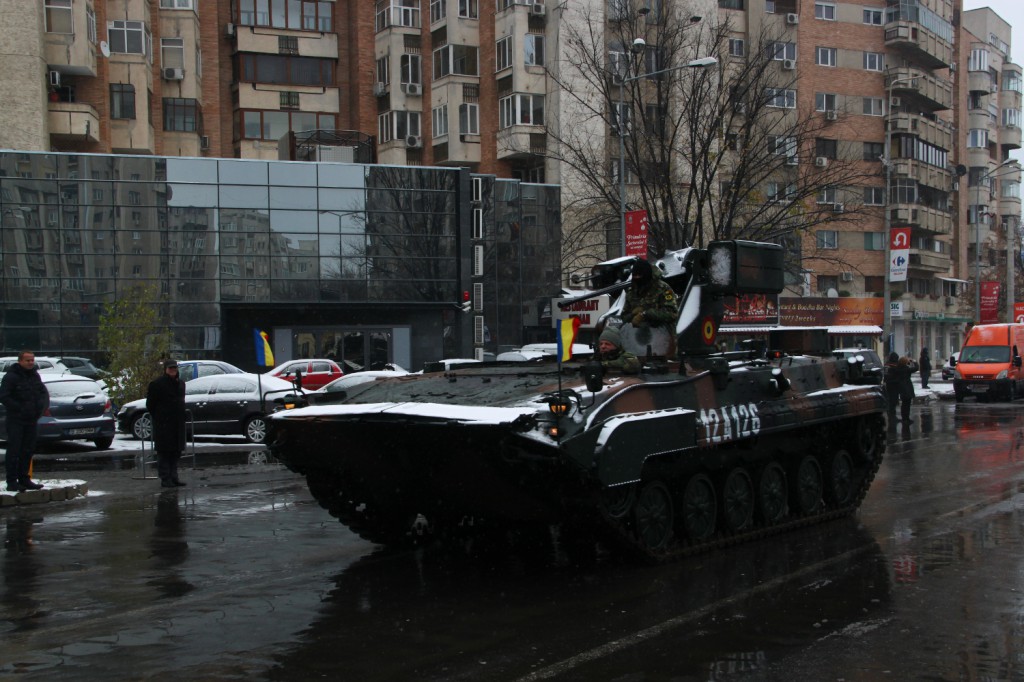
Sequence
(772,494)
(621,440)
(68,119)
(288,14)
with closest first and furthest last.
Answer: (621,440) < (772,494) < (68,119) < (288,14)

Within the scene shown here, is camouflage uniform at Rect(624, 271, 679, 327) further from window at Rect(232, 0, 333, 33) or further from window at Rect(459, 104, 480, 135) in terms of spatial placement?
window at Rect(232, 0, 333, 33)

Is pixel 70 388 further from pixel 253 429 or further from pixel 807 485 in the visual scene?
pixel 807 485

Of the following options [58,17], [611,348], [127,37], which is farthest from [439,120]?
[611,348]

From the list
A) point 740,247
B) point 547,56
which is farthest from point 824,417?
point 547,56

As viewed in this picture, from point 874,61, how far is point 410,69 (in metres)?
23.8

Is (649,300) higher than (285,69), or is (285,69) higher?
(285,69)

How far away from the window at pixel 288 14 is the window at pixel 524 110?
937 centimetres

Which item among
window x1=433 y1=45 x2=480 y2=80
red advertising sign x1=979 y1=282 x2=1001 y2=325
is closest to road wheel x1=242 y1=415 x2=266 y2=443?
window x1=433 y1=45 x2=480 y2=80

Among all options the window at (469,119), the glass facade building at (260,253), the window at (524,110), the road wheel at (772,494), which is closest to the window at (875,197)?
the window at (524,110)

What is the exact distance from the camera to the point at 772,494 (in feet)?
33.3

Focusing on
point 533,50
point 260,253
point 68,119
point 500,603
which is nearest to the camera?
point 500,603

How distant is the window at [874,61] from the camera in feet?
182

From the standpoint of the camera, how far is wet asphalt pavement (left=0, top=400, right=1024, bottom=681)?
19.7 feet

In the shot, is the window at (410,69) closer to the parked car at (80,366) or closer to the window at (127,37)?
the window at (127,37)
